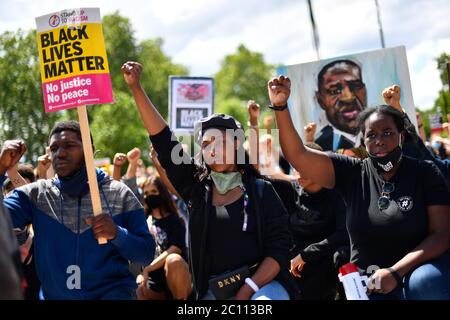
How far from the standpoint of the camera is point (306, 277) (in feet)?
20.2

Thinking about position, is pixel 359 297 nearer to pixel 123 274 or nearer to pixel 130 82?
pixel 123 274

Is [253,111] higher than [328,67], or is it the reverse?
[328,67]

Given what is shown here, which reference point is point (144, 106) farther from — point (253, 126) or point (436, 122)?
point (436, 122)

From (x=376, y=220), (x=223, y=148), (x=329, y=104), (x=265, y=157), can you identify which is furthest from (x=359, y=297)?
(x=329, y=104)

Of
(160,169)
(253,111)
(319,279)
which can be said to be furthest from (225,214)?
(319,279)

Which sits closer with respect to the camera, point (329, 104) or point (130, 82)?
point (130, 82)

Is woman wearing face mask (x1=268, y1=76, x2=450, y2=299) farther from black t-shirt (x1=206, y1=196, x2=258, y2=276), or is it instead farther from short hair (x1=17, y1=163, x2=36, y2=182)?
short hair (x1=17, y1=163, x2=36, y2=182)

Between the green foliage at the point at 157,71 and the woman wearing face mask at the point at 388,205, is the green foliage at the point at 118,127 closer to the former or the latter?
the green foliage at the point at 157,71

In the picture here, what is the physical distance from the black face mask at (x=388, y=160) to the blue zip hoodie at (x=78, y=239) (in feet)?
4.73

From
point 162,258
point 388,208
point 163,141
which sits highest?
point 163,141

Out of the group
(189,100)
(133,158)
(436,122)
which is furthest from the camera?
(436,122)

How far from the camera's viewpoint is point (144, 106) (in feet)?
14.4

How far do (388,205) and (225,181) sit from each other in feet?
3.18
